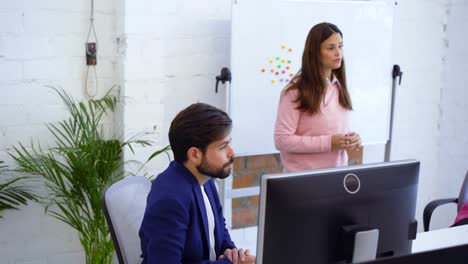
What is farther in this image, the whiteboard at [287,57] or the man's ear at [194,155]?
the whiteboard at [287,57]

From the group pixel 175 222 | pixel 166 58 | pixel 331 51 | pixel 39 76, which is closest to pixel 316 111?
pixel 331 51

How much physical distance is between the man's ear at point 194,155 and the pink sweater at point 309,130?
34.3 inches

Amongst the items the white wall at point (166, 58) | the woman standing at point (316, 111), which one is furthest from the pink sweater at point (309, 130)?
the white wall at point (166, 58)

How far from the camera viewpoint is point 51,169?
2566 millimetres

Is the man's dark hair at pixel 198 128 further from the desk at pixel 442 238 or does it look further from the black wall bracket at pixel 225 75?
the black wall bracket at pixel 225 75

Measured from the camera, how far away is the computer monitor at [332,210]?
1295 millimetres

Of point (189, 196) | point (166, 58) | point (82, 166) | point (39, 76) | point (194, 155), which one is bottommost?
point (82, 166)

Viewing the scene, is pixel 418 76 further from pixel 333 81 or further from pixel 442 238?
pixel 442 238

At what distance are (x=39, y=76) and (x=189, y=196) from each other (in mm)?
1452

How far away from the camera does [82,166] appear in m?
2.54

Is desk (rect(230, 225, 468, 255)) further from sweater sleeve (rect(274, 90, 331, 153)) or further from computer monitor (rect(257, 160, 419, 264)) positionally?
sweater sleeve (rect(274, 90, 331, 153))

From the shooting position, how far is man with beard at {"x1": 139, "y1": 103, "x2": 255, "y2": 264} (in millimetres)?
1546

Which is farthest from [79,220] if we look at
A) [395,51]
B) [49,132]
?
[395,51]

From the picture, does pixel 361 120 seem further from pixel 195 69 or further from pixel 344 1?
pixel 195 69
